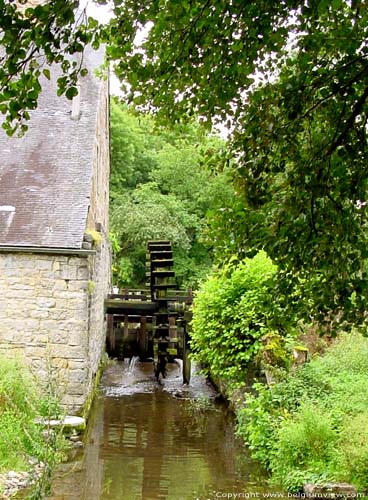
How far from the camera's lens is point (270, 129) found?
12.9ft

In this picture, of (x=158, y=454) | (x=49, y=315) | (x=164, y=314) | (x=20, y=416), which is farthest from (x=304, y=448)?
(x=164, y=314)

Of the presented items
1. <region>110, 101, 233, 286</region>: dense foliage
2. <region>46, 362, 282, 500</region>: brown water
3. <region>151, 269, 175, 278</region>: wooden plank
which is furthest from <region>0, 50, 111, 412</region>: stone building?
<region>110, 101, 233, 286</region>: dense foliage

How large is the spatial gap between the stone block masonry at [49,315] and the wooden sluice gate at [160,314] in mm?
4584

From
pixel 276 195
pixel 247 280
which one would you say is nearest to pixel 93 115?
pixel 247 280

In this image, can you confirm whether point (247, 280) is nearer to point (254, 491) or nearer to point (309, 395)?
point (309, 395)

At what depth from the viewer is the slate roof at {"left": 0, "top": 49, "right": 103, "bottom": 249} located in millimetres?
9758

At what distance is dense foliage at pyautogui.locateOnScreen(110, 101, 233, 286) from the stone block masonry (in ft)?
36.0

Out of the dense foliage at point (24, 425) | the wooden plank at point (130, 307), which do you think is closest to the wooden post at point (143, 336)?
the wooden plank at point (130, 307)

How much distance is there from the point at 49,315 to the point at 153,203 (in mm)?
17157

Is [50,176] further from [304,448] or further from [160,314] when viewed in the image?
[304,448]

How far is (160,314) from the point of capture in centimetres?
1490

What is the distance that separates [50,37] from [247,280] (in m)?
7.42

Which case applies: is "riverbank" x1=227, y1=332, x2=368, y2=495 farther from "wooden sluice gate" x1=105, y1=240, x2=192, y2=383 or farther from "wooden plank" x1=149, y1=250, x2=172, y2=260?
"wooden plank" x1=149, y1=250, x2=172, y2=260

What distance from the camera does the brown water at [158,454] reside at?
7.02 m
